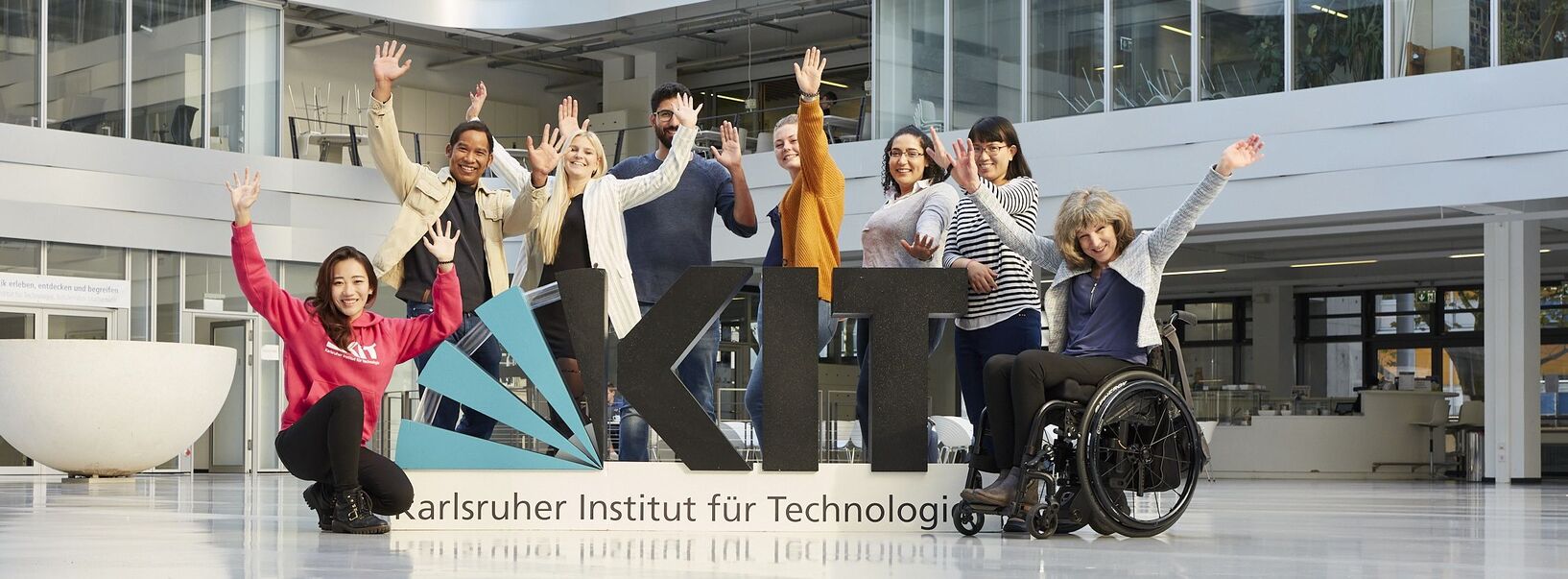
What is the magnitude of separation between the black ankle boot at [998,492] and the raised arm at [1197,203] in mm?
806

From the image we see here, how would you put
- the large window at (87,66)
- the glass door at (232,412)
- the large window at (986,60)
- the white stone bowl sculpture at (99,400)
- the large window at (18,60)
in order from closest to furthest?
the white stone bowl sculpture at (99,400), the large window at (986,60), the large window at (18,60), the large window at (87,66), the glass door at (232,412)

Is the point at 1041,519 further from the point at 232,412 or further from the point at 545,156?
the point at 232,412

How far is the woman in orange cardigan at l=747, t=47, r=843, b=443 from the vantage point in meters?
5.01

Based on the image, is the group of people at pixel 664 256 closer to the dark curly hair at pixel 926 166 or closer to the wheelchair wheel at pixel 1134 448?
the dark curly hair at pixel 926 166

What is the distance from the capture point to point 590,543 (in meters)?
4.25

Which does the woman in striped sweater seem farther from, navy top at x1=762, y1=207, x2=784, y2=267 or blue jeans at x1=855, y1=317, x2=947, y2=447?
navy top at x1=762, y1=207, x2=784, y2=267

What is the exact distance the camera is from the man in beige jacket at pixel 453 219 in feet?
17.4

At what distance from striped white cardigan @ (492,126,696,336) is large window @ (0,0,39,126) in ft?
43.5

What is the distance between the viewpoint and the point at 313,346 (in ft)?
15.8

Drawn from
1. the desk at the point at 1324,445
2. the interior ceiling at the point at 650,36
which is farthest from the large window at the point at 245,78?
the desk at the point at 1324,445

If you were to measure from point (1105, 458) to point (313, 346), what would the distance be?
95.0 inches

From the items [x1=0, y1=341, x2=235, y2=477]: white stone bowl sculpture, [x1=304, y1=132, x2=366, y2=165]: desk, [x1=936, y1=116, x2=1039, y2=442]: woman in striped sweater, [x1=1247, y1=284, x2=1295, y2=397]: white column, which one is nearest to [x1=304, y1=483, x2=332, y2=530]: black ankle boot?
[x1=936, y1=116, x2=1039, y2=442]: woman in striped sweater

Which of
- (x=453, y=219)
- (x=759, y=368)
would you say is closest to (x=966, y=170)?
(x=759, y=368)

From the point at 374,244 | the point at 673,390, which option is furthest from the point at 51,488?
the point at 374,244
